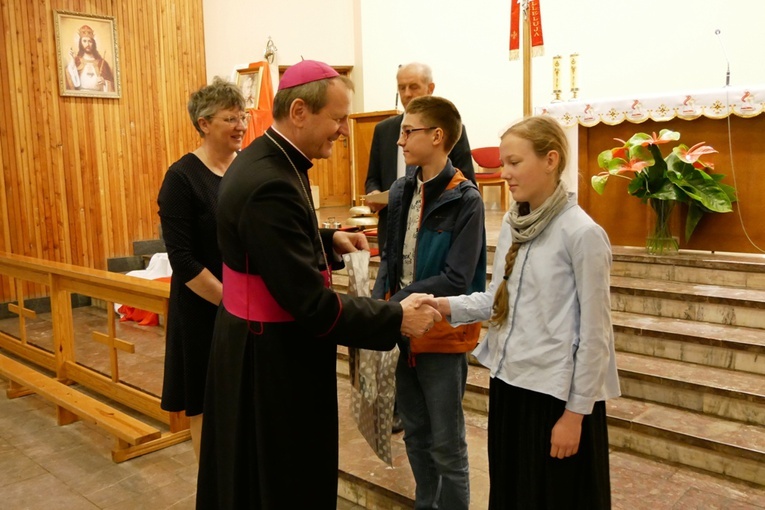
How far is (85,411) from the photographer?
11.9 ft

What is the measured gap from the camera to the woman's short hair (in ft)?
7.95

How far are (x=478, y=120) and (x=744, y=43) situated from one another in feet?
10.2

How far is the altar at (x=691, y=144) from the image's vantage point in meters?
4.57

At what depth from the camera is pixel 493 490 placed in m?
1.91

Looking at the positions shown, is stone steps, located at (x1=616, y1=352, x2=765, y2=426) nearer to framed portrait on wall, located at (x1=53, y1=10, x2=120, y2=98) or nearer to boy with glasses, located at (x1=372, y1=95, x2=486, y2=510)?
boy with glasses, located at (x1=372, y1=95, x2=486, y2=510)

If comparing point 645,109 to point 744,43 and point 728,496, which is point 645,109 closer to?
point 744,43

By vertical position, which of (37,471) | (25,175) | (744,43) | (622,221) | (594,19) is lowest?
(37,471)

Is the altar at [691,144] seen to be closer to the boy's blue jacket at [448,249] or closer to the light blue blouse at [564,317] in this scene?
the boy's blue jacket at [448,249]

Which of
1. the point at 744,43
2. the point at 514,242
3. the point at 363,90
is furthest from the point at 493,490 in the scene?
the point at 363,90

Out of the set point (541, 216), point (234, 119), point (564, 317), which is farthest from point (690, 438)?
point (234, 119)

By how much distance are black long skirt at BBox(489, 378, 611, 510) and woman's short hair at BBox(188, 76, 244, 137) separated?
1371mm

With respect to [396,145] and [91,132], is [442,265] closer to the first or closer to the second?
[396,145]

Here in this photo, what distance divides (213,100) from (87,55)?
5.68m

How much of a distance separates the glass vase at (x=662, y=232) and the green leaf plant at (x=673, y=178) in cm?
4
